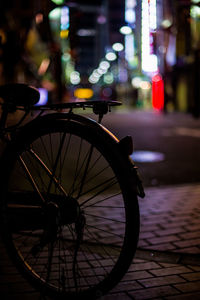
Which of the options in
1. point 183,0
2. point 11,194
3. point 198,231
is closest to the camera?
point 11,194

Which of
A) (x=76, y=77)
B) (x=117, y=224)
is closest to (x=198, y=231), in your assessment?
(x=117, y=224)

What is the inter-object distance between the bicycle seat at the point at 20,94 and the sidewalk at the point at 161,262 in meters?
1.22

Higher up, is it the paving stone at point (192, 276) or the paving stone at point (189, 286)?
the paving stone at point (189, 286)

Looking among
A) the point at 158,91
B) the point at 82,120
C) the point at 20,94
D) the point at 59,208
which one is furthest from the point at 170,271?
the point at 158,91

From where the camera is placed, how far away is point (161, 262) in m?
3.11

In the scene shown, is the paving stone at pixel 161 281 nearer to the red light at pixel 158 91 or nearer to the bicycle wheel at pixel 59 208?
the bicycle wheel at pixel 59 208

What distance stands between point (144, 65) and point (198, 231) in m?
38.6

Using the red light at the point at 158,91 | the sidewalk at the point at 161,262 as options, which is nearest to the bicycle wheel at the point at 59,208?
the sidewalk at the point at 161,262

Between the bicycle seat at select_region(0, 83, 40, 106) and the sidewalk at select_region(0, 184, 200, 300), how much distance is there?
3.99 ft

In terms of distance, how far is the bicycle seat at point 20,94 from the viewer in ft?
8.39

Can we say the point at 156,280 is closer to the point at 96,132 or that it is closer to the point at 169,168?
the point at 96,132

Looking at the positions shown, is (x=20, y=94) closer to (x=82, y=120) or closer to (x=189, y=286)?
(x=82, y=120)

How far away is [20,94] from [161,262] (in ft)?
5.46

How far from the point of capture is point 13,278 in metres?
2.77
